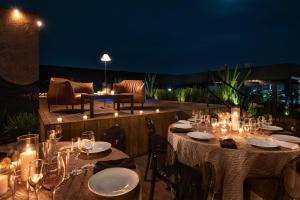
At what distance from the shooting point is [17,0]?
529 centimetres

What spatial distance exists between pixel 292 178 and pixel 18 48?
256 inches

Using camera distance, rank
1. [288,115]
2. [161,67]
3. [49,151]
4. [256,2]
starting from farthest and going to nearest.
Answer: [161,67], [256,2], [288,115], [49,151]

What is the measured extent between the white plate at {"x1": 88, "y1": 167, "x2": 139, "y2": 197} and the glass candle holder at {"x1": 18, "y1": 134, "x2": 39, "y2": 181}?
31cm

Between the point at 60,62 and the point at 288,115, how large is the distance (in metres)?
19.8

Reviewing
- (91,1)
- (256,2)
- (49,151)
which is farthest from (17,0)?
(256,2)

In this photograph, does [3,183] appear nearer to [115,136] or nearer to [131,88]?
[115,136]

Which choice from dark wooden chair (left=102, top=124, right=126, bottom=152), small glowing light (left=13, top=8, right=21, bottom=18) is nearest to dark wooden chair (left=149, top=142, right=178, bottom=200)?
dark wooden chair (left=102, top=124, right=126, bottom=152)

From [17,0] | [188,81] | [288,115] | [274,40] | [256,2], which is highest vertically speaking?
[256,2]

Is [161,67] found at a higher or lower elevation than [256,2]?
lower

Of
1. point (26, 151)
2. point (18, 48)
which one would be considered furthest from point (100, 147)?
point (18, 48)

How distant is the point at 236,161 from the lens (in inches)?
57.3

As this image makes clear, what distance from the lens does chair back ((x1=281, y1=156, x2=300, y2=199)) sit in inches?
51.0

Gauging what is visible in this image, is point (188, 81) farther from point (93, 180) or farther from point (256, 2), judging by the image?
point (93, 180)

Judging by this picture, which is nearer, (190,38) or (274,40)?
(274,40)
